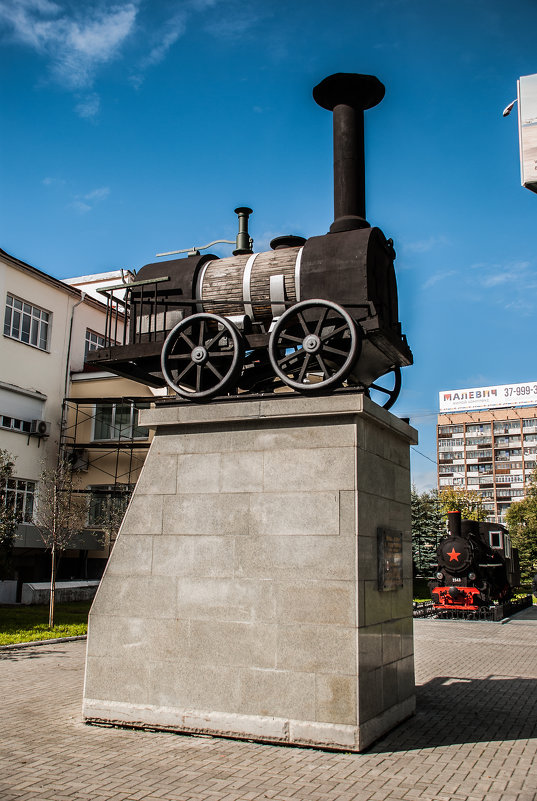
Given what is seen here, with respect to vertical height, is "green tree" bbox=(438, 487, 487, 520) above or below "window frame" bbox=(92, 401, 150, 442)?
below

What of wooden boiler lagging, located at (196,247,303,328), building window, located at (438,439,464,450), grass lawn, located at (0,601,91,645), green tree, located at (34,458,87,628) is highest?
building window, located at (438,439,464,450)

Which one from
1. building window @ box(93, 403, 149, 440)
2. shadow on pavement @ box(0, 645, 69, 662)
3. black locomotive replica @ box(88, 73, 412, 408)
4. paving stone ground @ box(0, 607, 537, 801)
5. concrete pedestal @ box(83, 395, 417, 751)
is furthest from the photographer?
building window @ box(93, 403, 149, 440)

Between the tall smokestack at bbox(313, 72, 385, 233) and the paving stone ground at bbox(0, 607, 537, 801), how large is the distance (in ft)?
20.1

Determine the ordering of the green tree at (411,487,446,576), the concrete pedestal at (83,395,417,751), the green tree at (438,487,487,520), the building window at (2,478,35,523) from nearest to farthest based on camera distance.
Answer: the concrete pedestal at (83,395,417,751) < the building window at (2,478,35,523) < the green tree at (411,487,446,576) < the green tree at (438,487,487,520)

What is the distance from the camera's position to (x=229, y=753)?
6.44 m

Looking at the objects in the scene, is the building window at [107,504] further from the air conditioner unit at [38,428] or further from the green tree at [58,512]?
the air conditioner unit at [38,428]

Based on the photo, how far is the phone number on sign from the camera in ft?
331

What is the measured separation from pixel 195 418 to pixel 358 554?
7.86ft

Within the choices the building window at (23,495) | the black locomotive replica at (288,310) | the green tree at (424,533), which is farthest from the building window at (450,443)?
the black locomotive replica at (288,310)

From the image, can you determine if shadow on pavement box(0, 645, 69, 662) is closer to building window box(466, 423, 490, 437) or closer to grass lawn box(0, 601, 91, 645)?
grass lawn box(0, 601, 91, 645)

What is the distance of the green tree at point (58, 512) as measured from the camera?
689 inches

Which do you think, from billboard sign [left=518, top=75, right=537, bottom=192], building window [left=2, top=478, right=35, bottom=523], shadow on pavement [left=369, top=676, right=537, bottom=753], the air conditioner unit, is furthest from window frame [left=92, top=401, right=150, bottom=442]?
shadow on pavement [left=369, top=676, right=537, bottom=753]

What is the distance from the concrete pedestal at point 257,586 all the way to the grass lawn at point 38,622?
7.87m

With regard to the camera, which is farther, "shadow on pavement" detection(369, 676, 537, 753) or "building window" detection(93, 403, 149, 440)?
"building window" detection(93, 403, 149, 440)
